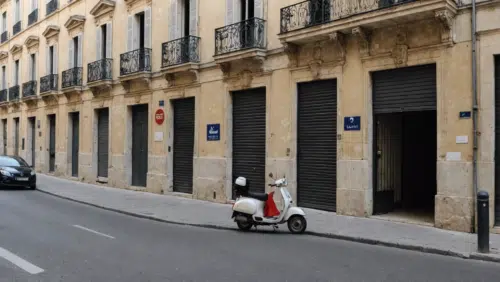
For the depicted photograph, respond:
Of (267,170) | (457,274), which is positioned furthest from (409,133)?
(457,274)

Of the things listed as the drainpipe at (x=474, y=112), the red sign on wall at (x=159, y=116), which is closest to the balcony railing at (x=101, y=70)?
the red sign on wall at (x=159, y=116)

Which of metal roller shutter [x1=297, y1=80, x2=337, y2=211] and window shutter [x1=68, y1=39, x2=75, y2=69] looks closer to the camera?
metal roller shutter [x1=297, y1=80, x2=337, y2=211]

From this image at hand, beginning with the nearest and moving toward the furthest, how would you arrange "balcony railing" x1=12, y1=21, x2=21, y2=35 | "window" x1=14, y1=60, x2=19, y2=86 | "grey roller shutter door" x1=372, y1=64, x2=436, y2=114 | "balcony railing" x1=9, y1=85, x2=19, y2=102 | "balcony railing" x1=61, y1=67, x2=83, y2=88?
1. "grey roller shutter door" x1=372, y1=64, x2=436, y2=114
2. "balcony railing" x1=61, y1=67, x2=83, y2=88
3. "balcony railing" x1=9, y1=85, x2=19, y2=102
4. "balcony railing" x1=12, y1=21, x2=21, y2=35
5. "window" x1=14, y1=60, x2=19, y2=86

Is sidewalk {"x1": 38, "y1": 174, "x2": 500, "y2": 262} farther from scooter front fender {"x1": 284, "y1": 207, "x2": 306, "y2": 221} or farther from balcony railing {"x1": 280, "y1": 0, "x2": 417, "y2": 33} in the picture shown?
balcony railing {"x1": 280, "y1": 0, "x2": 417, "y2": 33}

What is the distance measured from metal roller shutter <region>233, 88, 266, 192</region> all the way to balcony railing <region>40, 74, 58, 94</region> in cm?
1419

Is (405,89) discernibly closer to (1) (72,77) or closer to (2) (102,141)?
(2) (102,141)

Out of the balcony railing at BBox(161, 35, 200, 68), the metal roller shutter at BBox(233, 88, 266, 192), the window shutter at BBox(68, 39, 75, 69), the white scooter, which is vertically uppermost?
the window shutter at BBox(68, 39, 75, 69)

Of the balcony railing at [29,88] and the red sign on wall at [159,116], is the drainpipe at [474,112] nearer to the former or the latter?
the red sign on wall at [159,116]

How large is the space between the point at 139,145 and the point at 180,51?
4.88m

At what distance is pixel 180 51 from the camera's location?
1612cm

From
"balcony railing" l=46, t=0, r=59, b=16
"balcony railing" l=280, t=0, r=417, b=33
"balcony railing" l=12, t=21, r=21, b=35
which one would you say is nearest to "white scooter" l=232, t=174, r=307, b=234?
"balcony railing" l=280, t=0, r=417, b=33

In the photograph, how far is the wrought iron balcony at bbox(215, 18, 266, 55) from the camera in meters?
13.5

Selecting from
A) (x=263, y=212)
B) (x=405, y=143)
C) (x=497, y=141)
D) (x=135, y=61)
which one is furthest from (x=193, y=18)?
(x=497, y=141)

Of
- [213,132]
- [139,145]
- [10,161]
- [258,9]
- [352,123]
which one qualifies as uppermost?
[258,9]
